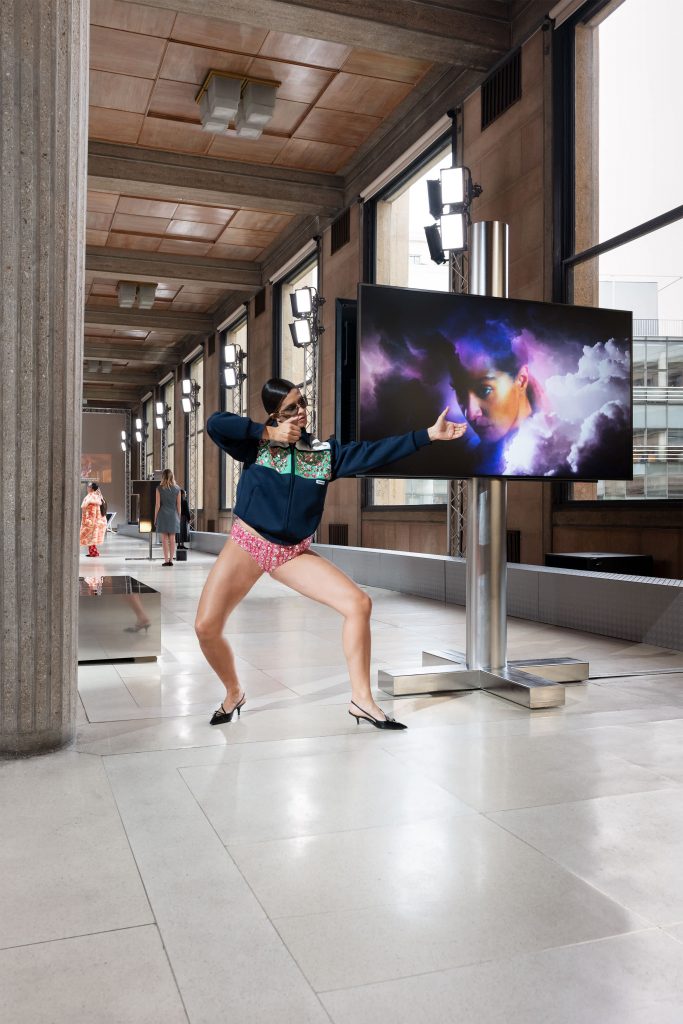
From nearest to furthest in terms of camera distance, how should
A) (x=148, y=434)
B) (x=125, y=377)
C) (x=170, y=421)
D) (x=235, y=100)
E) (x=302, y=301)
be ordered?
(x=235, y=100)
(x=302, y=301)
(x=170, y=421)
(x=125, y=377)
(x=148, y=434)

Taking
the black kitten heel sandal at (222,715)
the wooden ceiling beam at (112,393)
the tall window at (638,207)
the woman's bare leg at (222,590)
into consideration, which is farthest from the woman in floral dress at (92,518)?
the wooden ceiling beam at (112,393)

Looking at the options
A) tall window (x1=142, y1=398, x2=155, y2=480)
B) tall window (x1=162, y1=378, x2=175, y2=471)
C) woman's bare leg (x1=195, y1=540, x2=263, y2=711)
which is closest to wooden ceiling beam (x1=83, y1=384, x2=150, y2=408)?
tall window (x1=142, y1=398, x2=155, y2=480)

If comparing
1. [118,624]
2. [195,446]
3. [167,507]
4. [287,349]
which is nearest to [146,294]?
[287,349]

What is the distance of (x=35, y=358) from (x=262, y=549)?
1.22 m

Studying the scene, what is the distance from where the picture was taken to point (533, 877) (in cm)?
237

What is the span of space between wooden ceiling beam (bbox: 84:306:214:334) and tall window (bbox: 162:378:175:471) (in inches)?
223

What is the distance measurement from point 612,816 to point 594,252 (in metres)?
7.31

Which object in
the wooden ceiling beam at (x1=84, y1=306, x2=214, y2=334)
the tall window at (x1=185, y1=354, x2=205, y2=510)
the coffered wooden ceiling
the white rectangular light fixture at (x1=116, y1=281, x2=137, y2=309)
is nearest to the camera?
the coffered wooden ceiling

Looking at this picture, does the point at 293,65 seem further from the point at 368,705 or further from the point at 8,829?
the point at 8,829

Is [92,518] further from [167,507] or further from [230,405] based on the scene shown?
[230,405]

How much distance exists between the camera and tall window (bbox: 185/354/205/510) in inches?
999

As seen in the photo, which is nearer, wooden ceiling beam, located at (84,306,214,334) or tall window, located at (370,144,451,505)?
tall window, located at (370,144,451,505)

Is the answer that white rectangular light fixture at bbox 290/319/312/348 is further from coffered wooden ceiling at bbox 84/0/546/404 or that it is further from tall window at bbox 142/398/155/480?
tall window at bbox 142/398/155/480

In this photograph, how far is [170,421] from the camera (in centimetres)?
3020
